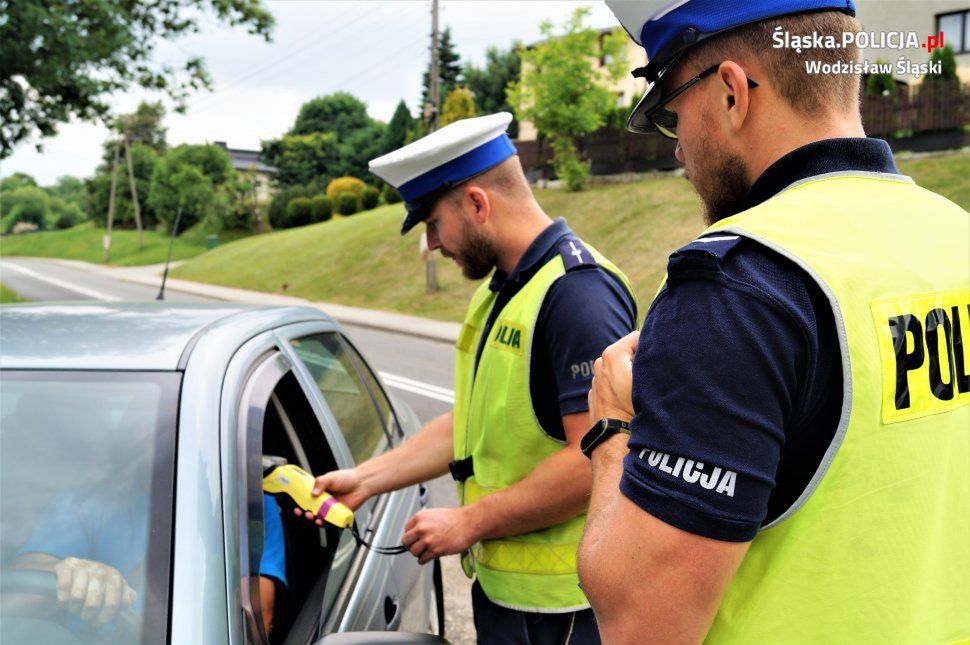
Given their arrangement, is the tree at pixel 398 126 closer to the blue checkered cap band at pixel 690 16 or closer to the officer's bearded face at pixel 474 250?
the officer's bearded face at pixel 474 250

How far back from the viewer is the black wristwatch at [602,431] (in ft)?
3.47

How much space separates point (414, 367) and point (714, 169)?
10.0 metres

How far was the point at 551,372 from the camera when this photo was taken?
1.81m

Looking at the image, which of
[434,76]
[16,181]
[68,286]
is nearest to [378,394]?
[434,76]

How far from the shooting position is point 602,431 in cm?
108

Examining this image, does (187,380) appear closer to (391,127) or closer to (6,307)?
(6,307)

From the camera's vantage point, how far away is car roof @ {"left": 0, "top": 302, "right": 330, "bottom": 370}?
182 cm

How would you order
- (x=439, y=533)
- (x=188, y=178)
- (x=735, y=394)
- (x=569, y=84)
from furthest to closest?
(x=188, y=178) → (x=569, y=84) → (x=439, y=533) → (x=735, y=394)

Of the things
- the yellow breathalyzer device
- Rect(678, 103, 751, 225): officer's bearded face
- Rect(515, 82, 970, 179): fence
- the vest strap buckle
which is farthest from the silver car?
Rect(515, 82, 970, 179): fence

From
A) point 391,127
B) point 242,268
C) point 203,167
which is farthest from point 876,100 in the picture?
point 391,127

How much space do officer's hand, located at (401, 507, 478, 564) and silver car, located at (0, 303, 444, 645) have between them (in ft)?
0.73

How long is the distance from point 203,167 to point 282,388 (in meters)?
49.4

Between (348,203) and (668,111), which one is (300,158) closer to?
(348,203)

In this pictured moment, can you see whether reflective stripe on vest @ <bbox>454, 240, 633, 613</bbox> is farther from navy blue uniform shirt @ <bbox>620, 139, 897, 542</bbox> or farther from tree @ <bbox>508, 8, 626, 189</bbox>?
tree @ <bbox>508, 8, 626, 189</bbox>
